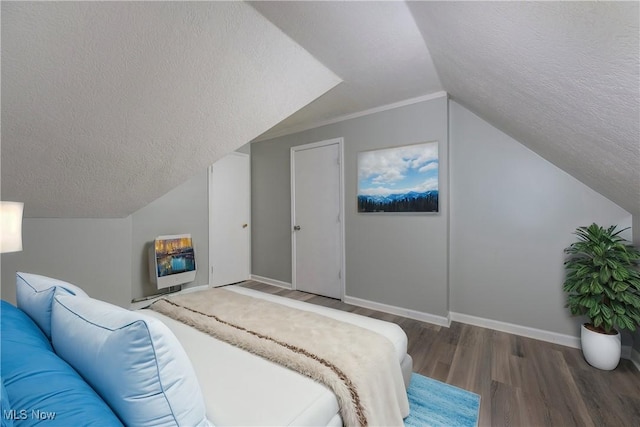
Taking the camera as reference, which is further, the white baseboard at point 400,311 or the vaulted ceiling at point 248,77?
the white baseboard at point 400,311

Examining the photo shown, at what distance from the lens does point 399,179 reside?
293 centimetres

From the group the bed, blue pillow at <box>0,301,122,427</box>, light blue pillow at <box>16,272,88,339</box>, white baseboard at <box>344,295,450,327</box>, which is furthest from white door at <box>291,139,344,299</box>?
blue pillow at <box>0,301,122,427</box>

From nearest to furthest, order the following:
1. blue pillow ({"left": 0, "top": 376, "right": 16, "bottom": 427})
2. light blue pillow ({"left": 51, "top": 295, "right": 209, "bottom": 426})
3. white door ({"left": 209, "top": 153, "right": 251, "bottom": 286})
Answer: blue pillow ({"left": 0, "top": 376, "right": 16, "bottom": 427}) < light blue pillow ({"left": 51, "top": 295, "right": 209, "bottom": 426}) < white door ({"left": 209, "top": 153, "right": 251, "bottom": 286})

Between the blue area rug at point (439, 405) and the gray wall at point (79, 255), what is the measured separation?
268 centimetres

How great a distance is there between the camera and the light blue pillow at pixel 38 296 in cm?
100

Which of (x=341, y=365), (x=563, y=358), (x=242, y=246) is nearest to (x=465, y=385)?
(x=563, y=358)

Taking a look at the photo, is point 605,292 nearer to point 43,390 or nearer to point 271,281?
point 43,390

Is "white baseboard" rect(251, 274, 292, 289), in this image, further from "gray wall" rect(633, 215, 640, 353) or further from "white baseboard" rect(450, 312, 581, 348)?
"gray wall" rect(633, 215, 640, 353)

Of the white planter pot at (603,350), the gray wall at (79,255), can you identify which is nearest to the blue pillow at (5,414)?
the gray wall at (79,255)

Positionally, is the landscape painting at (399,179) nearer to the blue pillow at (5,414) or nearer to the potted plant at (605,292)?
the potted plant at (605,292)

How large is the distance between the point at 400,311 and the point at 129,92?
10.1ft

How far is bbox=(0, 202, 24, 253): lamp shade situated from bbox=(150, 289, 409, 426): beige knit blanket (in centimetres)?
81

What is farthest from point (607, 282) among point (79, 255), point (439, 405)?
point (79, 255)

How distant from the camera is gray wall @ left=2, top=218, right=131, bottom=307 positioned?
1.98 m
